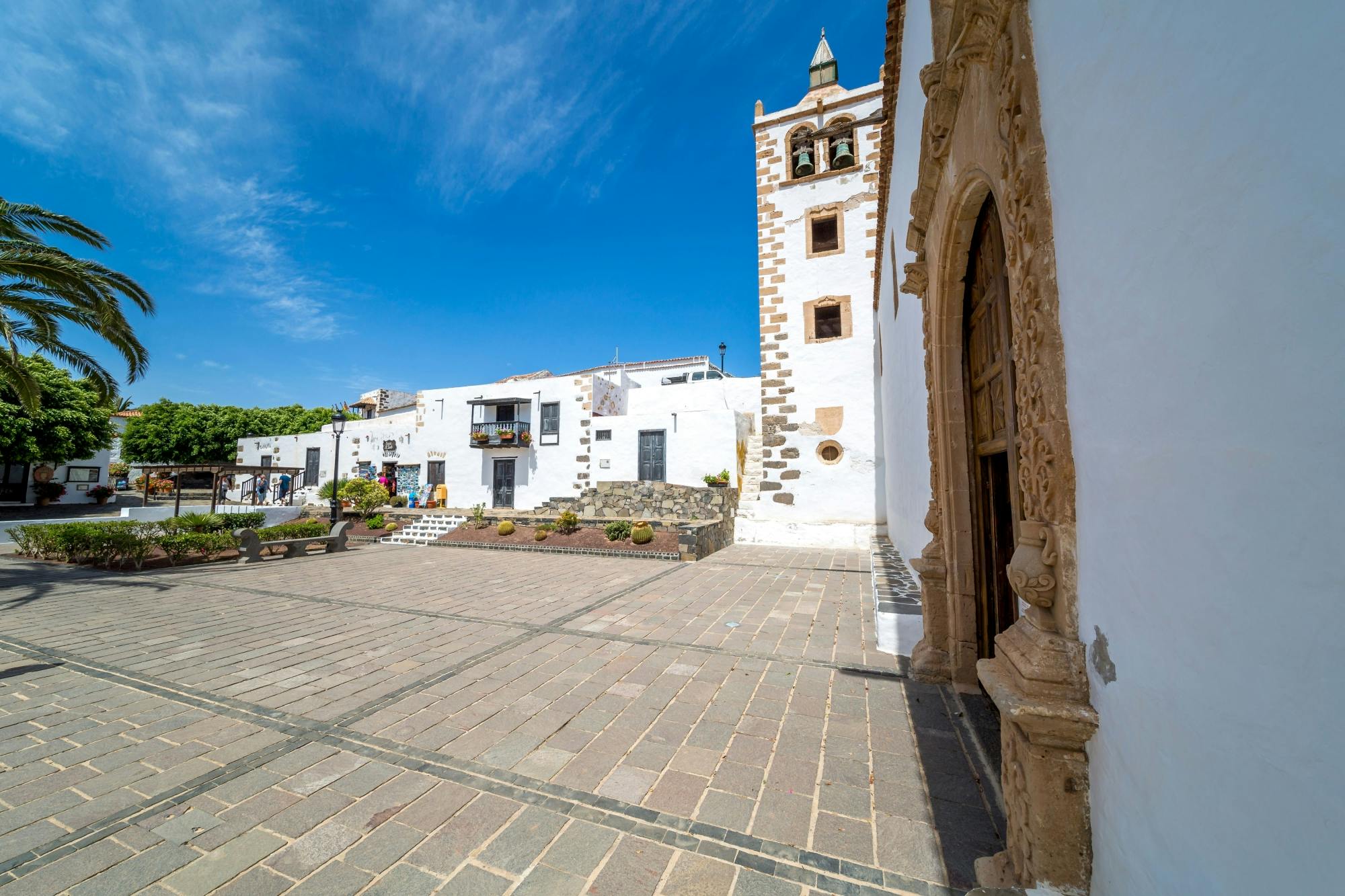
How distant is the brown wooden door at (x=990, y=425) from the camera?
2.74 meters

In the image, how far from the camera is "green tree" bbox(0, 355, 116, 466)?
794 inches

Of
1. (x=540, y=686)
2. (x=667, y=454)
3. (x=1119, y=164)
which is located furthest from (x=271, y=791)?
(x=667, y=454)

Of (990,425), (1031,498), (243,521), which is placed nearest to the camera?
(1031,498)

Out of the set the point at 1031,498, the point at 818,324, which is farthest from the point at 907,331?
the point at 818,324

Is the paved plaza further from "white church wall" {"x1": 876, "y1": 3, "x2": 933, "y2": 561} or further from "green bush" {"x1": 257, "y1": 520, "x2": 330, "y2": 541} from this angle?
"green bush" {"x1": 257, "y1": 520, "x2": 330, "y2": 541}

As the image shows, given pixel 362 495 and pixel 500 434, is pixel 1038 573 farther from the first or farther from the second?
pixel 500 434

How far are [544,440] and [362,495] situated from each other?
672cm

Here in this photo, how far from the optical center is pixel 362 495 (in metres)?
17.0

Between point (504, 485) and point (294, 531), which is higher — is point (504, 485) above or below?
above

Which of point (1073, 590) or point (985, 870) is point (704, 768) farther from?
point (1073, 590)

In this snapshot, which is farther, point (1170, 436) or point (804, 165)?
point (804, 165)

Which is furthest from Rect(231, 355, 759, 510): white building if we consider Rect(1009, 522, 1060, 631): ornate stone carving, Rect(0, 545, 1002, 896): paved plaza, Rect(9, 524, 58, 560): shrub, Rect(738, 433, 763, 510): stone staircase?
Rect(1009, 522, 1060, 631): ornate stone carving

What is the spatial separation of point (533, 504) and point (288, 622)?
50.4 feet

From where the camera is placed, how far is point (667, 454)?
59.5ft
